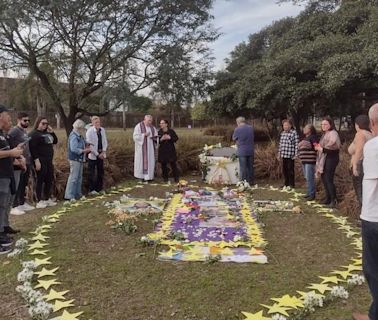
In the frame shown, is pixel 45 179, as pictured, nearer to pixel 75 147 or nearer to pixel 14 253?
pixel 75 147

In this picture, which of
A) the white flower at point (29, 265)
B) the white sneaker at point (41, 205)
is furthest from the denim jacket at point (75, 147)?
the white flower at point (29, 265)

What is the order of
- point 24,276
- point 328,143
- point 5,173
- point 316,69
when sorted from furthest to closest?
point 316,69 < point 328,143 < point 5,173 < point 24,276

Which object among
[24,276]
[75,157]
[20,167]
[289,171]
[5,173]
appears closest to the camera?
[24,276]

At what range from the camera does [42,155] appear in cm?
758

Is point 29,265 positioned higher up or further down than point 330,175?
further down

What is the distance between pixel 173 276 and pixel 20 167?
319 cm

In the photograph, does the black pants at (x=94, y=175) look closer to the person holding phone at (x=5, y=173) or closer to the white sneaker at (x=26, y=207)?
the white sneaker at (x=26, y=207)

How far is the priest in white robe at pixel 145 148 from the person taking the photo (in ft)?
33.6

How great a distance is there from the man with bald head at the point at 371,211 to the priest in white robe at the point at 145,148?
762 centimetres

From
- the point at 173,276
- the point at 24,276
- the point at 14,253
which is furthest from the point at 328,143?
the point at 24,276

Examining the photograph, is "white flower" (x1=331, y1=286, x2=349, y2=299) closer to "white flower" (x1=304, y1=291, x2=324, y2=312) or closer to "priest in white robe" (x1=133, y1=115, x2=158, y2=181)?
"white flower" (x1=304, y1=291, x2=324, y2=312)

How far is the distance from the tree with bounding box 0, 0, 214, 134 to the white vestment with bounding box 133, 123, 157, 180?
294 centimetres

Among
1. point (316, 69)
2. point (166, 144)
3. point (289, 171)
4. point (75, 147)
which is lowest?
point (289, 171)

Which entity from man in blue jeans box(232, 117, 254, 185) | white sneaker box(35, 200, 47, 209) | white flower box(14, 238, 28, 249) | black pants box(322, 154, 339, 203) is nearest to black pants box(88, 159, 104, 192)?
white sneaker box(35, 200, 47, 209)
